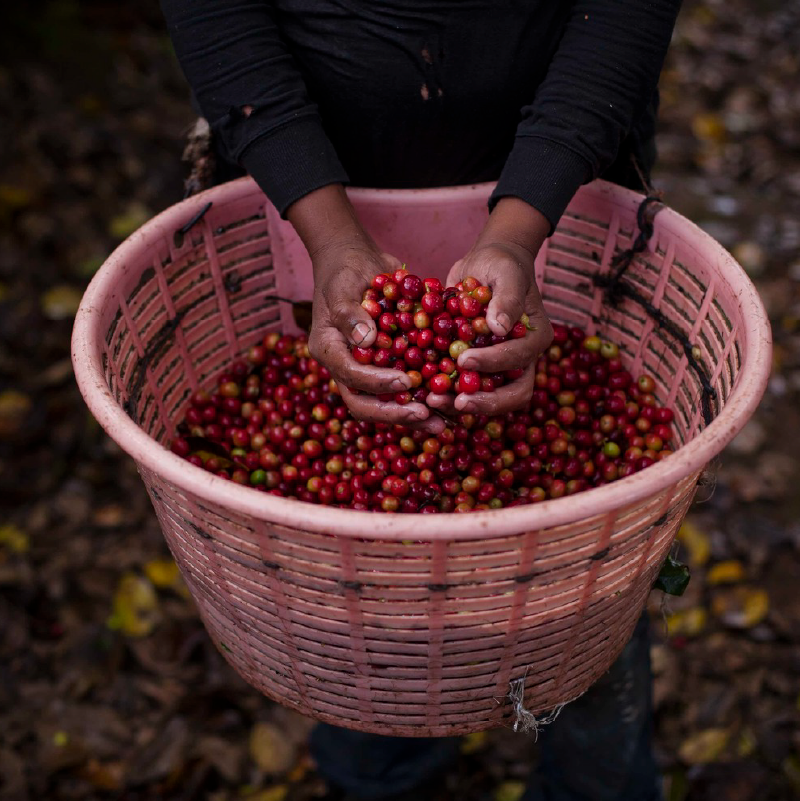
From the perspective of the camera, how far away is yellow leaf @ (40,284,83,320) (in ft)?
14.6

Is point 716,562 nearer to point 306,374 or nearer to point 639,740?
point 639,740

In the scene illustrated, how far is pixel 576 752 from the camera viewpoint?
2551mm

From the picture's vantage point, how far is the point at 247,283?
2.58 meters

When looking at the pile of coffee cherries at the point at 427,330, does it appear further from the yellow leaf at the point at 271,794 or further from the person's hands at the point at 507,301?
the yellow leaf at the point at 271,794

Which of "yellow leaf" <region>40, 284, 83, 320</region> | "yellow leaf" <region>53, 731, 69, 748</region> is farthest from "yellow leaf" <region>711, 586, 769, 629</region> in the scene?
"yellow leaf" <region>40, 284, 83, 320</region>

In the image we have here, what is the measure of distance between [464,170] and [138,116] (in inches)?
168

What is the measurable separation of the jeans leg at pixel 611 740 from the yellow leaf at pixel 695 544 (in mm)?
1117

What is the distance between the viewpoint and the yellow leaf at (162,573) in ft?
11.5

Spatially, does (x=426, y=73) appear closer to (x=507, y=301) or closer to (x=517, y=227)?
(x=517, y=227)

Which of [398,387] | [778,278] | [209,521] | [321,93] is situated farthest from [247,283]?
[778,278]

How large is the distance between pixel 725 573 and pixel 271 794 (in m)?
2.07

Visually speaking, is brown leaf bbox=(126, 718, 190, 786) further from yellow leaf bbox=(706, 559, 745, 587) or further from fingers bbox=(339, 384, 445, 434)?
yellow leaf bbox=(706, 559, 745, 587)

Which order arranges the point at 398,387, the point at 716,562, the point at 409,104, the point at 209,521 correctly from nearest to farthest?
the point at 209,521 < the point at 398,387 < the point at 409,104 < the point at 716,562

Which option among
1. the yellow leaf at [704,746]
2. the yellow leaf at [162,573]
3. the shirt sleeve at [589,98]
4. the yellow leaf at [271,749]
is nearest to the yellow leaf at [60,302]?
the yellow leaf at [162,573]
